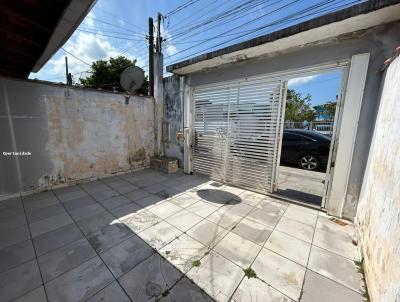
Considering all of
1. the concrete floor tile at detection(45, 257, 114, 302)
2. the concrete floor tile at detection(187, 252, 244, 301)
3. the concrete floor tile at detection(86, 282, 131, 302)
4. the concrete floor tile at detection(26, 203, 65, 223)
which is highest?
the concrete floor tile at detection(86, 282, 131, 302)

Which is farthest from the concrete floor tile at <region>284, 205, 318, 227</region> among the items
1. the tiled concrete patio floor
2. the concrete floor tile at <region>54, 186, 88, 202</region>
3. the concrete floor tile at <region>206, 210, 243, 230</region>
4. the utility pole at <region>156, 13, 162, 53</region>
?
the utility pole at <region>156, 13, 162, 53</region>

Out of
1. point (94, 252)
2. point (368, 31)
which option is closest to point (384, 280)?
point (94, 252)

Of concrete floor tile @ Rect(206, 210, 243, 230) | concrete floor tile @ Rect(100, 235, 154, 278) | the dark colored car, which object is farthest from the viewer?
the dark colored car

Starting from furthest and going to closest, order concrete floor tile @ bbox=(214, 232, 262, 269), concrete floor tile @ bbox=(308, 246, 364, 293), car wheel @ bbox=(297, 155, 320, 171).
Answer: car wheel @ bbox=(297, 155, 320, 171), concrete floor tile @ bbox=(214, 232, 262, 269), concrete floor tile @ bbox=(308, 246, 364, 293)

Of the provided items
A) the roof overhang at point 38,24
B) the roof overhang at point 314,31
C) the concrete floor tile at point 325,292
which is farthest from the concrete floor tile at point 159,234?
the roof overhang at point 314,31

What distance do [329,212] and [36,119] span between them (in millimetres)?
5516

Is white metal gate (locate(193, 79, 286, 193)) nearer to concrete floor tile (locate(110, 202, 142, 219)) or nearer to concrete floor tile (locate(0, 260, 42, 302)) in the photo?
concrete floor tile (locate(110, 202, 142, 219))

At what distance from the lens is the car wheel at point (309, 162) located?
521 cm

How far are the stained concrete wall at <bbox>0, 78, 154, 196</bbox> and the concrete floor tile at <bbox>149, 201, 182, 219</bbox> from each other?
2267 millimetres

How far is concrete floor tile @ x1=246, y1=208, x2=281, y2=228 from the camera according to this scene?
2469 mm

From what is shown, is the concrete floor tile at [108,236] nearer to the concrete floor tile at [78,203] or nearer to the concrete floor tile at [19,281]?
the concrete floor tile at [19,281]

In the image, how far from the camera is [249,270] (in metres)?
1.65

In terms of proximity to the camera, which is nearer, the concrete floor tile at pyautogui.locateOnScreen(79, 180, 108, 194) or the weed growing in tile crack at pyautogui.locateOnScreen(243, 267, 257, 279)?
the weed growing in tile crack at pyautogui.locateOnScreen(243, 267, 257, 279)

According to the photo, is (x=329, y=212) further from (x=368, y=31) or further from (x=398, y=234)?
(x=368, y=31)
